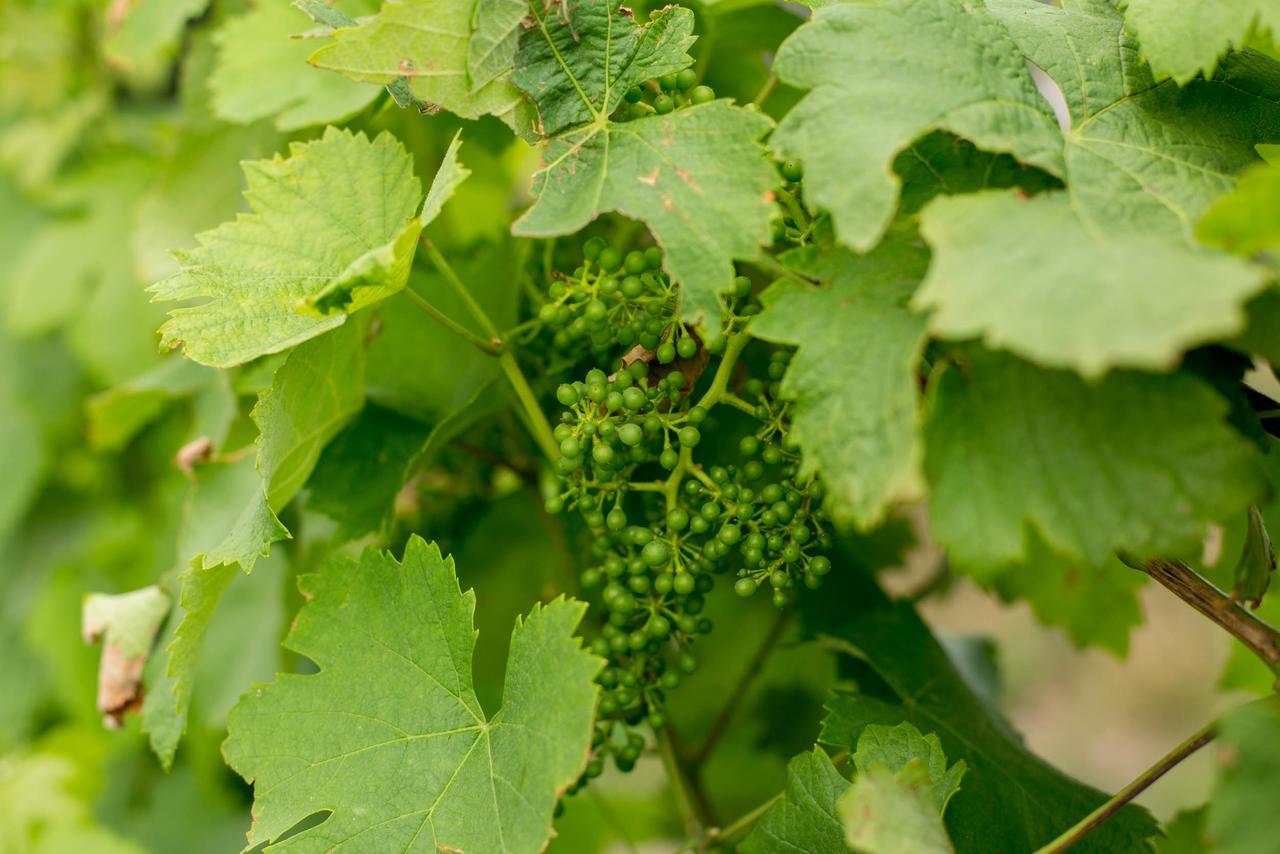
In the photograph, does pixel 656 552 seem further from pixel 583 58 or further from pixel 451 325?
pixel 583 58

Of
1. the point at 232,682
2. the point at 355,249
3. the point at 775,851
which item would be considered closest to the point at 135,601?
the point at 232,682

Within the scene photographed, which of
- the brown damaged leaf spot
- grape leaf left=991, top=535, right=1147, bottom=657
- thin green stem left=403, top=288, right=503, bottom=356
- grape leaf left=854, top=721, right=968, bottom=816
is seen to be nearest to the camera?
grape leaf left=854, top=721, right=968, bottom=816

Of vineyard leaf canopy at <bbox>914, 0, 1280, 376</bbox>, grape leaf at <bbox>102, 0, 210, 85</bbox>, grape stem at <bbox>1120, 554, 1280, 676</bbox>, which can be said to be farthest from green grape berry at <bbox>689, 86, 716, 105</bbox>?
grape leaf at <bbox>102, 0, 210, 85</bbox>

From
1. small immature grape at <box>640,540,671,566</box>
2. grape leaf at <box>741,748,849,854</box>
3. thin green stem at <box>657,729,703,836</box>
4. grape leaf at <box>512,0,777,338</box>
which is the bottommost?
thin green stem at <box>657,729,703,836</box>

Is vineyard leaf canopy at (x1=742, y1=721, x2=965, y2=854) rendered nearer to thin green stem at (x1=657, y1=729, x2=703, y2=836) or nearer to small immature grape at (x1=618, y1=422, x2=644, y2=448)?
thin green stem at (x1=657, y1=729, x2=703, y2=836)

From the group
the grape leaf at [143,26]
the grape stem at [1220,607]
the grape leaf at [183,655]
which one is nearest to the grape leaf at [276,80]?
the grape leaf at [143,26]

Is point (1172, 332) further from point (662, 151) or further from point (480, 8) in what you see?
point (480, 8)
